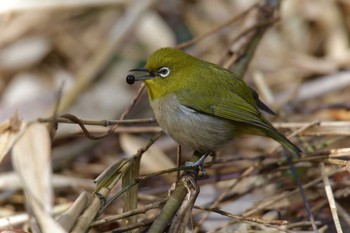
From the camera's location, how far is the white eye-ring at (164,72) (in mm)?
3869

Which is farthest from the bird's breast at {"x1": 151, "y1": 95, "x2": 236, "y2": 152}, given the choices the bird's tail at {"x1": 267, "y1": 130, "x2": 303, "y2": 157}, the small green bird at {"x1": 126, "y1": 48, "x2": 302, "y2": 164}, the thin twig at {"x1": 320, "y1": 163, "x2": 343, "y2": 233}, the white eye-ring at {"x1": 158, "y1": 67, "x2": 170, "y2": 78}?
the thin twig at {"x1": 320, "y1": 163, "x2": 343, "y2": 233}

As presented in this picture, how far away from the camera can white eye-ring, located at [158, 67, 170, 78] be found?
3.87 metres

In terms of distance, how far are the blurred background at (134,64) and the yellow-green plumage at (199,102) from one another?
370 millimetres

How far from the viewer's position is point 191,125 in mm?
3723

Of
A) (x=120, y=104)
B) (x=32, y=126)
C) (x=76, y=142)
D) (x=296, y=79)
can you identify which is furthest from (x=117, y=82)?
(x=32, y=126)

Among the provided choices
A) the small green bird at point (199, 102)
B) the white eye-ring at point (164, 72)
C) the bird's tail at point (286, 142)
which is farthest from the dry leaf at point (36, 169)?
the bird's tail at point (286, 142)

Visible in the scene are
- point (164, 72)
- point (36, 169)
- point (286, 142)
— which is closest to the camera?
point (36, 169)

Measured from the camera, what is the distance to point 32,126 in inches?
→ 124

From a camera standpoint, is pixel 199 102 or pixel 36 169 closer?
pixel 36 169

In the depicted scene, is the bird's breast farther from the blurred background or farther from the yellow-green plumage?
the blurred background

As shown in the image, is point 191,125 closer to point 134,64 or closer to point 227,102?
point 227,102

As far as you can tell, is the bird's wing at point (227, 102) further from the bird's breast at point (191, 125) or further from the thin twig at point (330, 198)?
the thin twig at point (330, 198)

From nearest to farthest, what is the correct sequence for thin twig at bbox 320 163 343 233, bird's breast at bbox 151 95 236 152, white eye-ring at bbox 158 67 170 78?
thin twig at bbox 320 163 343 233, bird's breast at bbox 151 95 236 152, white eye-ring at bbox 158 67 170 78

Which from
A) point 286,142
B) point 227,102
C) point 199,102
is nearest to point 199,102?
point 199,102
